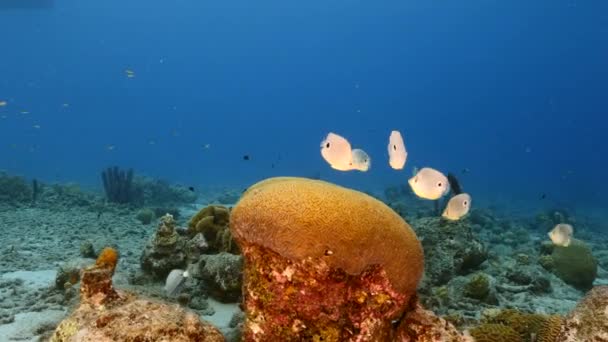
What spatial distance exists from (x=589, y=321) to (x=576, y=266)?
21.9 feet

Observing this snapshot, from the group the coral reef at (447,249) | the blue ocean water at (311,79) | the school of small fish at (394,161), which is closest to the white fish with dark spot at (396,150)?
the school of small fish at (394,161)

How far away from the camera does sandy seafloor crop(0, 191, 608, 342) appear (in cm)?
548

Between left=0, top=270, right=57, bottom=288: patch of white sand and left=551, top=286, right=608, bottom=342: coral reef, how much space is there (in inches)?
275

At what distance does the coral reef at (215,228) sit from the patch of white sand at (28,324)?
2.29 meters

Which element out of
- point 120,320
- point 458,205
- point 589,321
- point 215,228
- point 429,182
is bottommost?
point 215,228

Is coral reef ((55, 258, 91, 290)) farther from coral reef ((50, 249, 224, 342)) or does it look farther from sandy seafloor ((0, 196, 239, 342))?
coral reef ((50, 249, 224, 342))

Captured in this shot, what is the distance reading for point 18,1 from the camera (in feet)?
135

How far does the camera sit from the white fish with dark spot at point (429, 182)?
500 cm

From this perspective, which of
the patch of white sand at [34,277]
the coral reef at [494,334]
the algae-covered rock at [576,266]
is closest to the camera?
the coral reef at [494,334]

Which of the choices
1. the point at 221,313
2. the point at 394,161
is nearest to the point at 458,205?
the point at 394,161

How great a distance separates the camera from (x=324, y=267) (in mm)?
3211

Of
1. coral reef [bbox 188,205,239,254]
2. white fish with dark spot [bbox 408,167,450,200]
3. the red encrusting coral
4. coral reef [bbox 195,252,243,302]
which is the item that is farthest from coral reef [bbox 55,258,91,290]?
white fish with dark spot [bbox 408,167,450,200]

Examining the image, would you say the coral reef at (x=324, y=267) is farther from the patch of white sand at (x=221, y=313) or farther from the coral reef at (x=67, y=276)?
the coral reef at (x=67, y=276)

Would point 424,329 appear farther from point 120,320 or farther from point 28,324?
point 28,324
